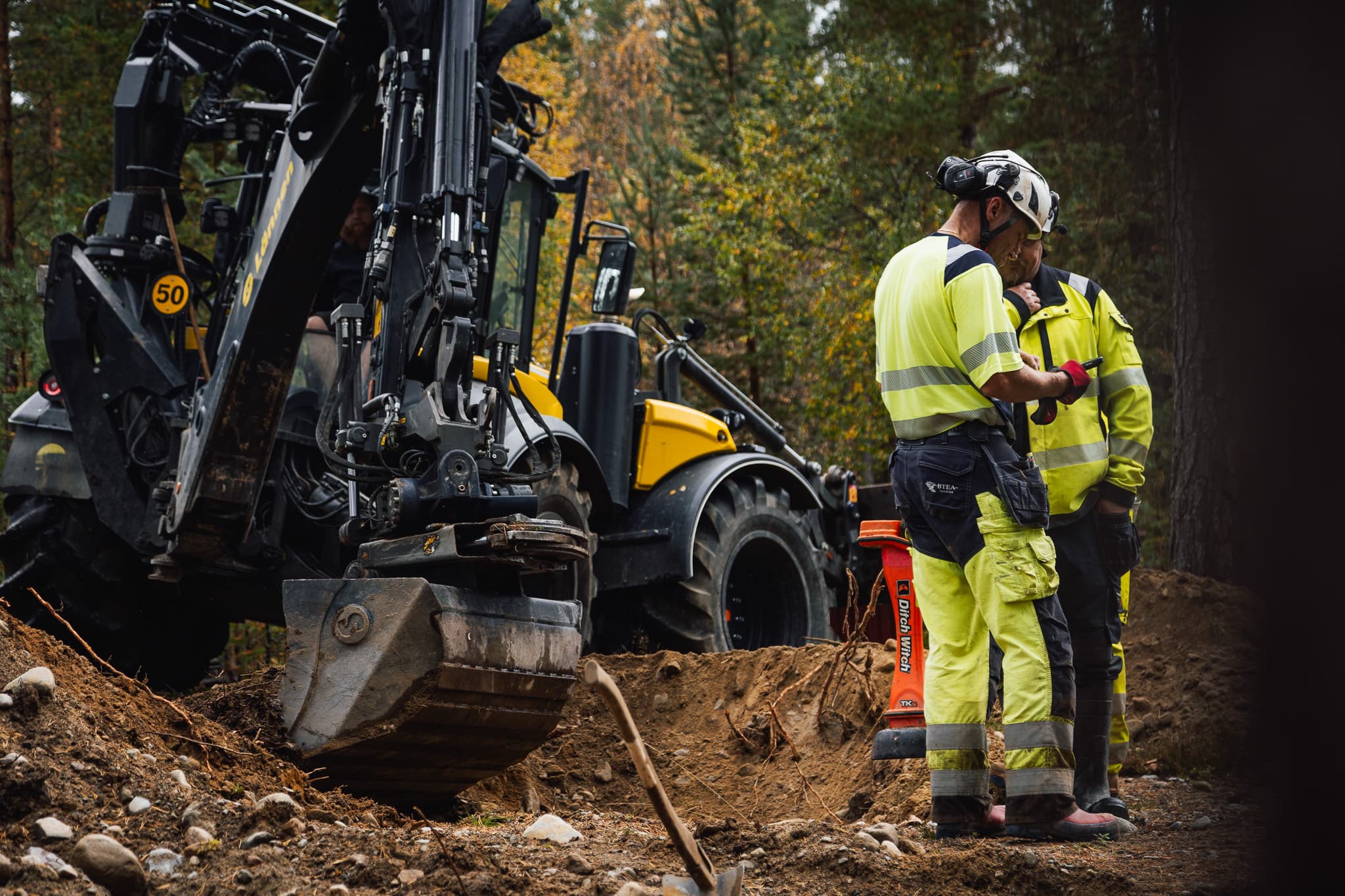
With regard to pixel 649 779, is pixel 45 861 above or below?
below

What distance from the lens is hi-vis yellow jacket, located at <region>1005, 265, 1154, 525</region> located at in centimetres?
491

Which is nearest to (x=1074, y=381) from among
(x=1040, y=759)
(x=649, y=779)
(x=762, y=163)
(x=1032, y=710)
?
(x=1032, y=710)

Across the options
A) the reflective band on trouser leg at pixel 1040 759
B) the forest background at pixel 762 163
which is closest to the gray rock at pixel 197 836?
the reflective band on trouser leg at pixel 1040 759

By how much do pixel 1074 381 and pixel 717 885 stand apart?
229cm

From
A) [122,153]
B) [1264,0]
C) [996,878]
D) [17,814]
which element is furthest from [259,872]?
[122,153]

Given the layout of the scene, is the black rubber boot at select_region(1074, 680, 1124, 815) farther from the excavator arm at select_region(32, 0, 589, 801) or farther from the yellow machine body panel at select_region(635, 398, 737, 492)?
the yellow machine body panel at select_region(635, 398, 737, 492)

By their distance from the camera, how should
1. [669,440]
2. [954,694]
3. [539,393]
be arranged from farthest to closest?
[669,440], [539,393], [954,694]

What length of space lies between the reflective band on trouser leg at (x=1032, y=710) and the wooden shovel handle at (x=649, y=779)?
166 cm

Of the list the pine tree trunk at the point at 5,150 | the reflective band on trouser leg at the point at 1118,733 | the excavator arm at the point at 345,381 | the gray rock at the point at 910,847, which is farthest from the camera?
the pine tree trunk at the point at 5,150

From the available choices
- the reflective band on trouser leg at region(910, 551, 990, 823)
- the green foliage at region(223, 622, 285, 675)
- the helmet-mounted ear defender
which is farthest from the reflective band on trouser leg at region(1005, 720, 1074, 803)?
the green foliage at region(223, 622, 285, 675)

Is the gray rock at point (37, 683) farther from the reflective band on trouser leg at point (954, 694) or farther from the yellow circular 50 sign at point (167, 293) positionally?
the yellow circular 50 sign at point (167, 293)

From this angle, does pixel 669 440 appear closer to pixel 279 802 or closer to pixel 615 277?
pixel 615 277

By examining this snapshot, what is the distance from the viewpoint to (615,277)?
23.7ft

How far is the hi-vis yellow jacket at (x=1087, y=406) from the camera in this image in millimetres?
4914
